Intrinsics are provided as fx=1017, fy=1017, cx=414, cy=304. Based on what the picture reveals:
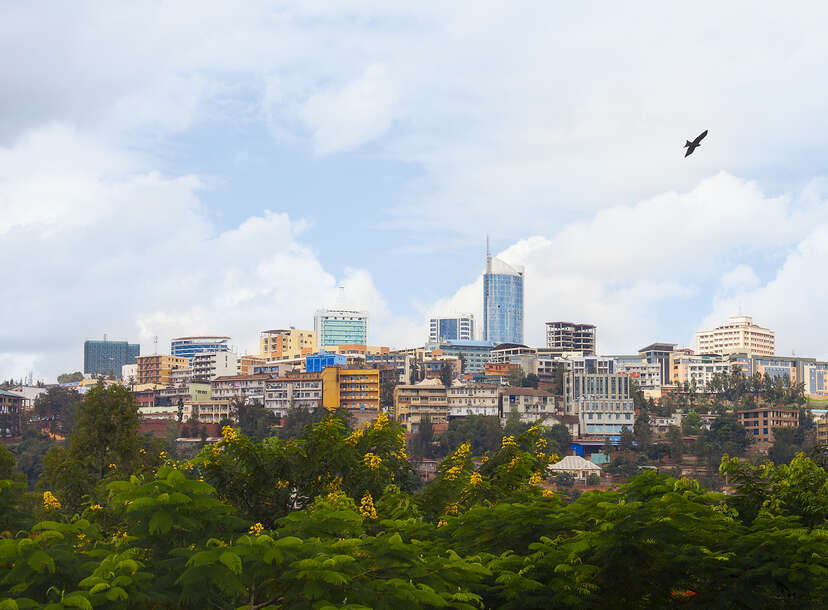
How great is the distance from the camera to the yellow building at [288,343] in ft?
488

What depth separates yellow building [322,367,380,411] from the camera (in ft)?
323

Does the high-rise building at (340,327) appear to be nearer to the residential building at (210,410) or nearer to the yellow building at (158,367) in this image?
the yellow building at (158,367)

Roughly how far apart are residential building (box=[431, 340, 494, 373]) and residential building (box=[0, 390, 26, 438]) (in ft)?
207

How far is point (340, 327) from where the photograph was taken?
158000mm

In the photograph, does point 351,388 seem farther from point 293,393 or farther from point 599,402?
point 599,402

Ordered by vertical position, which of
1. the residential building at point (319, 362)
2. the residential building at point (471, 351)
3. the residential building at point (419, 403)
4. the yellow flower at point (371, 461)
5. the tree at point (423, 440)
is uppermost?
the residential building at point (471, 351)

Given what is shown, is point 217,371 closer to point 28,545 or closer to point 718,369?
point 718,369

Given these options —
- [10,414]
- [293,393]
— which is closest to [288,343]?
[293,393]

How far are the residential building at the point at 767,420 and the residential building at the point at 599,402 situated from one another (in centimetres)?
1059

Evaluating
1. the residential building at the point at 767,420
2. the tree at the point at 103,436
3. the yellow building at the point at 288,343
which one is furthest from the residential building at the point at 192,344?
the tree at the point at 103,436

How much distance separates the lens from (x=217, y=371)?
127188 mm

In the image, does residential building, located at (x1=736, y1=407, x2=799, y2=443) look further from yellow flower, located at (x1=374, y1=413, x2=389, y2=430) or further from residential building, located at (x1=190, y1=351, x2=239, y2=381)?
yellow flower, located at (x1=374, y1=413, x2=389, y2=430)

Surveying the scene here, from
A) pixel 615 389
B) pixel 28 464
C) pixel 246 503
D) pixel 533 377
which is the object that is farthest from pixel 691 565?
pixel 533 377

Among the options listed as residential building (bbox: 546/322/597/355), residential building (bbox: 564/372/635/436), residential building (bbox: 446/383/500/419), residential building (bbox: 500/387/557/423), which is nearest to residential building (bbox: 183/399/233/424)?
residential building (bbox: 446/383/500/419)
